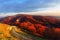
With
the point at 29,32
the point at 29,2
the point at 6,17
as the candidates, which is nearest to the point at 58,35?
the point at 29,32

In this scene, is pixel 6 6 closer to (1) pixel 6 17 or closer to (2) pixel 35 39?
(1) pixel 6 17

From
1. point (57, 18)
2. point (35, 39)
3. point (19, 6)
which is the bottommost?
point (35, 39)

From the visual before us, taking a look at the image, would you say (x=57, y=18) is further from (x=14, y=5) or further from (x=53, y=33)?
(x=14, y=5)

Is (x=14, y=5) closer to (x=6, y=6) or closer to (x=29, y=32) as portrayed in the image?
(x=6, y=6)

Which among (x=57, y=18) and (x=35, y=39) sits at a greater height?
(x=57, y=18)

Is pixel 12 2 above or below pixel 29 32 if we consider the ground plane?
above

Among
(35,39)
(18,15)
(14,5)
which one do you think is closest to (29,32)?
(35,39)
